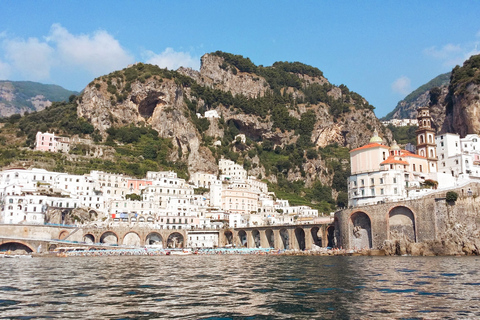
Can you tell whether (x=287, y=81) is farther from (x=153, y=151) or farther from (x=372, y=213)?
(x=372, y=213)

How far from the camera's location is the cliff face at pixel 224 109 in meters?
118

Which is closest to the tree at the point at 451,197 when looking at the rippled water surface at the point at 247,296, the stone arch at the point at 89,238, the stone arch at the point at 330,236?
the stone arch at the point at 330,236

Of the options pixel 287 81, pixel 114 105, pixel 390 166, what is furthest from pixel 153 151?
pixel 287 81

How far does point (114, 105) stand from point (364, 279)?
9984 cm

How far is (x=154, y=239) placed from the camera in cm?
8569

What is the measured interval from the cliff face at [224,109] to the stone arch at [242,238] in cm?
2796

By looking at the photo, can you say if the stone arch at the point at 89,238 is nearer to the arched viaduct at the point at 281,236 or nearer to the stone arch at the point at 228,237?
the arched viaduct at the point at 281,236

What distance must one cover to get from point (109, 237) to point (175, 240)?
12660mm

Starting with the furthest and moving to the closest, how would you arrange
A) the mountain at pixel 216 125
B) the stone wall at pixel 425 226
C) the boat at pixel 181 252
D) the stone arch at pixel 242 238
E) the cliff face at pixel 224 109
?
the cliff face at pixel 224 109, the mountain at pixel 216 125, the stone arch at pixel 242 238, the boat at pixel 181 252, the stone wall at pixel 425 226

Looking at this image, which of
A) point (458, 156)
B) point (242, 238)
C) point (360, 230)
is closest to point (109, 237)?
point (242, 238)

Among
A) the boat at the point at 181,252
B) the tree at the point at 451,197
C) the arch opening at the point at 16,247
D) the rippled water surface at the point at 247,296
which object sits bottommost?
the rippled water surface at the point at 247,296

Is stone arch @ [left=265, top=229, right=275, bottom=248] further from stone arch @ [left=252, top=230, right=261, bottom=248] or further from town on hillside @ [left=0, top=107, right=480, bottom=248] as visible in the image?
town on hillside @ [left=0, top=107, right=480, bottom=248]

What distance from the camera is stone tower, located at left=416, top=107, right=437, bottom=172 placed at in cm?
7781

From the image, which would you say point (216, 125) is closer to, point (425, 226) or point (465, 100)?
point (465, 100)
